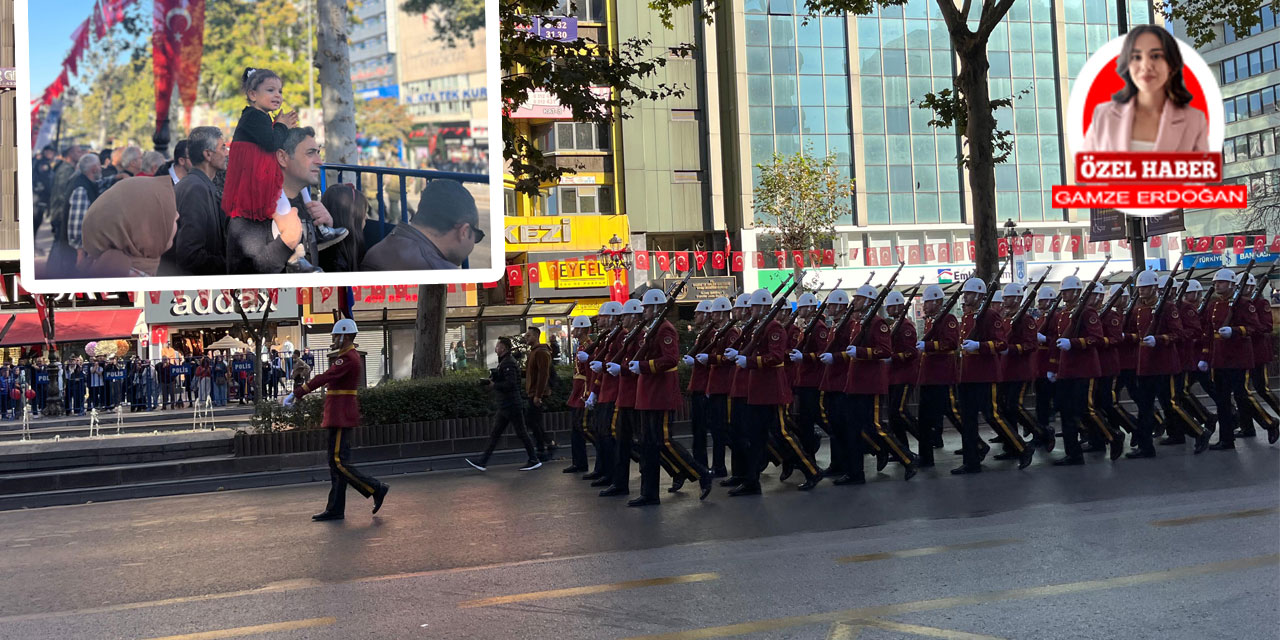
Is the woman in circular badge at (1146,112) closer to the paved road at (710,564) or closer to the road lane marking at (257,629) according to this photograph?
the paved road at (710,564)

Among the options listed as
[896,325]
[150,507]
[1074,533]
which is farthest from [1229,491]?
[150,507]

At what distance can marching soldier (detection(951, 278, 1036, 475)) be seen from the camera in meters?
12.2

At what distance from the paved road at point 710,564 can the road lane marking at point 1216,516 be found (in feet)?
0.07

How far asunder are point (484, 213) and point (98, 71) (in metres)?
1.51

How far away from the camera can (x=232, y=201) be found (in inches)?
180

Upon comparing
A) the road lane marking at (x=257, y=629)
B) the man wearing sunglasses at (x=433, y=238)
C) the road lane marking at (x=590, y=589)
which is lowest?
the road lane marking at (x=257, y=629)

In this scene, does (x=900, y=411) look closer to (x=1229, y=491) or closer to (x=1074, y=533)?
(x=1229, y=491)

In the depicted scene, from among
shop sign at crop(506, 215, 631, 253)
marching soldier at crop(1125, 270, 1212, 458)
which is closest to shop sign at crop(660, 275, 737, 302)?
shop sign at crop(506, 215, 631, 253)

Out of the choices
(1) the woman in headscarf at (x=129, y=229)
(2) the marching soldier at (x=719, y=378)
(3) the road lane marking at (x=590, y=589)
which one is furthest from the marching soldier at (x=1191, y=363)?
(1) the woman in headscarf at (x=129, y=229)

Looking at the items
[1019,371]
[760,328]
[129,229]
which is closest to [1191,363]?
[1019,371]

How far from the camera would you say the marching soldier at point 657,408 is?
1084 centimetres

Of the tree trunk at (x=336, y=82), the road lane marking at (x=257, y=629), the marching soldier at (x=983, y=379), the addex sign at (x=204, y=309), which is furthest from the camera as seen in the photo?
the addex sign at (x=204, y=309)

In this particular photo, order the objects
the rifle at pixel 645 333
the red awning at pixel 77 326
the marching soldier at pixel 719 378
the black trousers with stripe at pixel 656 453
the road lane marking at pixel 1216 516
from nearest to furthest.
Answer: the road lane marking at pixel 1216 516, the black trousers with stripe at pixel 656 453, the rifle at pixel 645 333, the marching soldier at pixel 719 378, the red awning at pixel 77 326

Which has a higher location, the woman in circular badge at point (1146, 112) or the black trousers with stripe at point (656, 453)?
the woman in circular badge at point (1146, 112)
